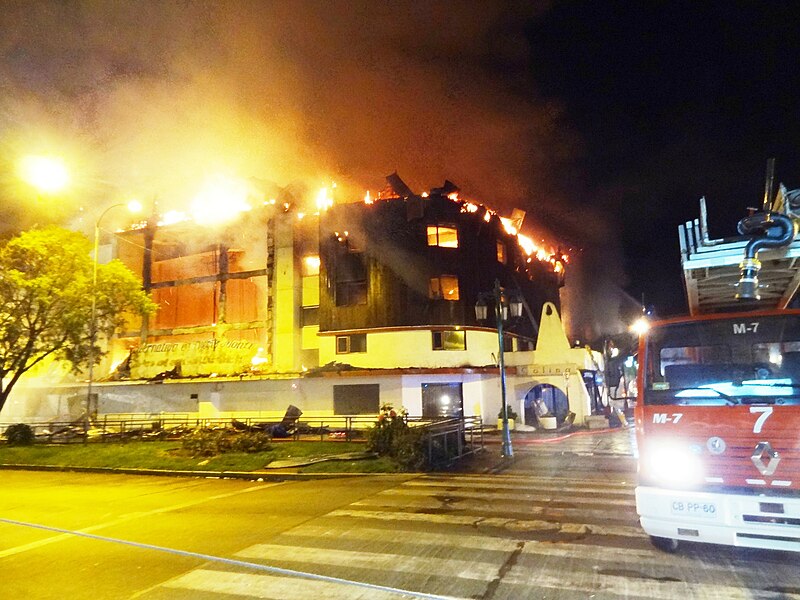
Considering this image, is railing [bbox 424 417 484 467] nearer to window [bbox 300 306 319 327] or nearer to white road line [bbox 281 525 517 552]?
white road line [bbox 281 525 517 552]

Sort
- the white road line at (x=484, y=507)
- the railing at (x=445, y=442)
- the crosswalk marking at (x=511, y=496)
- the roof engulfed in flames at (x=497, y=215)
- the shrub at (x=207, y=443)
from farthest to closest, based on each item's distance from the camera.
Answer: the roof engulfed in flames at (x=497, y=215) < the shrub at (x=207, y=443) < the railing at (x=445, y=442) < the crosswalk marking at (x=511, y=496) < the white road line at (x=484, y=507)

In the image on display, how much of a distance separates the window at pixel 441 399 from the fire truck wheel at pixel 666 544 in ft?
69.3

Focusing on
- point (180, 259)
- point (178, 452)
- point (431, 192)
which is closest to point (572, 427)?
point (431, 192)

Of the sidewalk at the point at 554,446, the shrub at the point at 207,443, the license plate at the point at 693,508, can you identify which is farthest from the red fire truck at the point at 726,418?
the shrub at the point at 207,443

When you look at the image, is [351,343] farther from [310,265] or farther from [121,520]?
[121,520]

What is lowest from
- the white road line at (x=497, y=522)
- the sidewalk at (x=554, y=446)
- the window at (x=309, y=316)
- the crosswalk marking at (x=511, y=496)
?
the sidewalk at (x=554, y=446)

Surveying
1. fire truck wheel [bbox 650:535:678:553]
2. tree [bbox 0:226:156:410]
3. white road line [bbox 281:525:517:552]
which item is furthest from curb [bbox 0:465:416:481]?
fire truck wheel [bbox 650:535:678:553]

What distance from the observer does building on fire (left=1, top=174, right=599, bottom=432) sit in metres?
27.6

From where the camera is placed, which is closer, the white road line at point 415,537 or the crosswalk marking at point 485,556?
the crosswalk marking at point 485,556

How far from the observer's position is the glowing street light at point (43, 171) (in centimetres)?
1278

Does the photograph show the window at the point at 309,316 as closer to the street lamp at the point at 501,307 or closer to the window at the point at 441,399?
the window at the point at 441,399

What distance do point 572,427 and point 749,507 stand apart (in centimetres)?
2172

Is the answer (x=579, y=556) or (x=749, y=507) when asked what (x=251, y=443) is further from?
(x=749, y=507)

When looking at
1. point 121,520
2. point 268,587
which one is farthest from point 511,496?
point 121,520
